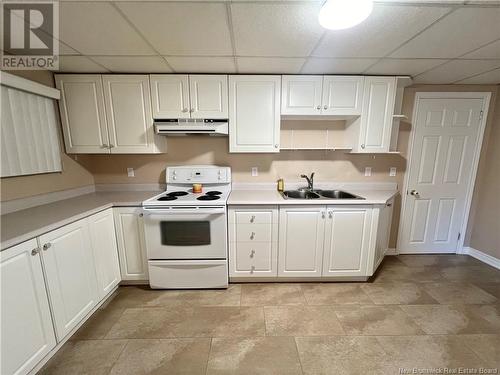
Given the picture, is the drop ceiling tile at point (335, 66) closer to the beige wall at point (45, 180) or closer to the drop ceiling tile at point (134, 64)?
the drop ceiling tile at point (134, 64)

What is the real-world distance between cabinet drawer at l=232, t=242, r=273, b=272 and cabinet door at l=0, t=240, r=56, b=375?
4.76 feet

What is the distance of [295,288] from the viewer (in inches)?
86.8

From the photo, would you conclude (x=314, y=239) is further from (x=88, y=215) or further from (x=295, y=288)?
(x=88, y=215)

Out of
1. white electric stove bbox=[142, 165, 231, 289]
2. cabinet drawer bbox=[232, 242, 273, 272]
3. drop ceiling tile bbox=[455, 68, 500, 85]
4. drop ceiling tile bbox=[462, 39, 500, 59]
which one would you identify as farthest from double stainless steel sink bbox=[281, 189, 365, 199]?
drop ceiling tile bbox=[455, 68, 500, 85]

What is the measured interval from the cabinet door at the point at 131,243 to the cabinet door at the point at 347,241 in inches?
74.3

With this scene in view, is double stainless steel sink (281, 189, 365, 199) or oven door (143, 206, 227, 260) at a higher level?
double stainless steel sink (281, 189, 365, 199)

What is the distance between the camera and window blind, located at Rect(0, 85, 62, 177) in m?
1.64

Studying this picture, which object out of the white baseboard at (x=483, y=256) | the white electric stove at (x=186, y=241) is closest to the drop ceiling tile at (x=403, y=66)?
the white electric stove at (x=186, y=241)

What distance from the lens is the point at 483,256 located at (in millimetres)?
2715

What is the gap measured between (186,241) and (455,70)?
Answer: 313cm

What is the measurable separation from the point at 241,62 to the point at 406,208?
272cm

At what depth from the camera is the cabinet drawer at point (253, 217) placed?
6.91ft

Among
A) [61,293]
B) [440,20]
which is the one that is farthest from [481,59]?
[61,293]

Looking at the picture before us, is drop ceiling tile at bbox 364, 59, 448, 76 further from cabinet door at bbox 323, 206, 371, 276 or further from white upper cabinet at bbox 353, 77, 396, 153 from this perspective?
cabinet door at bbox 323, 206, 371, 276
